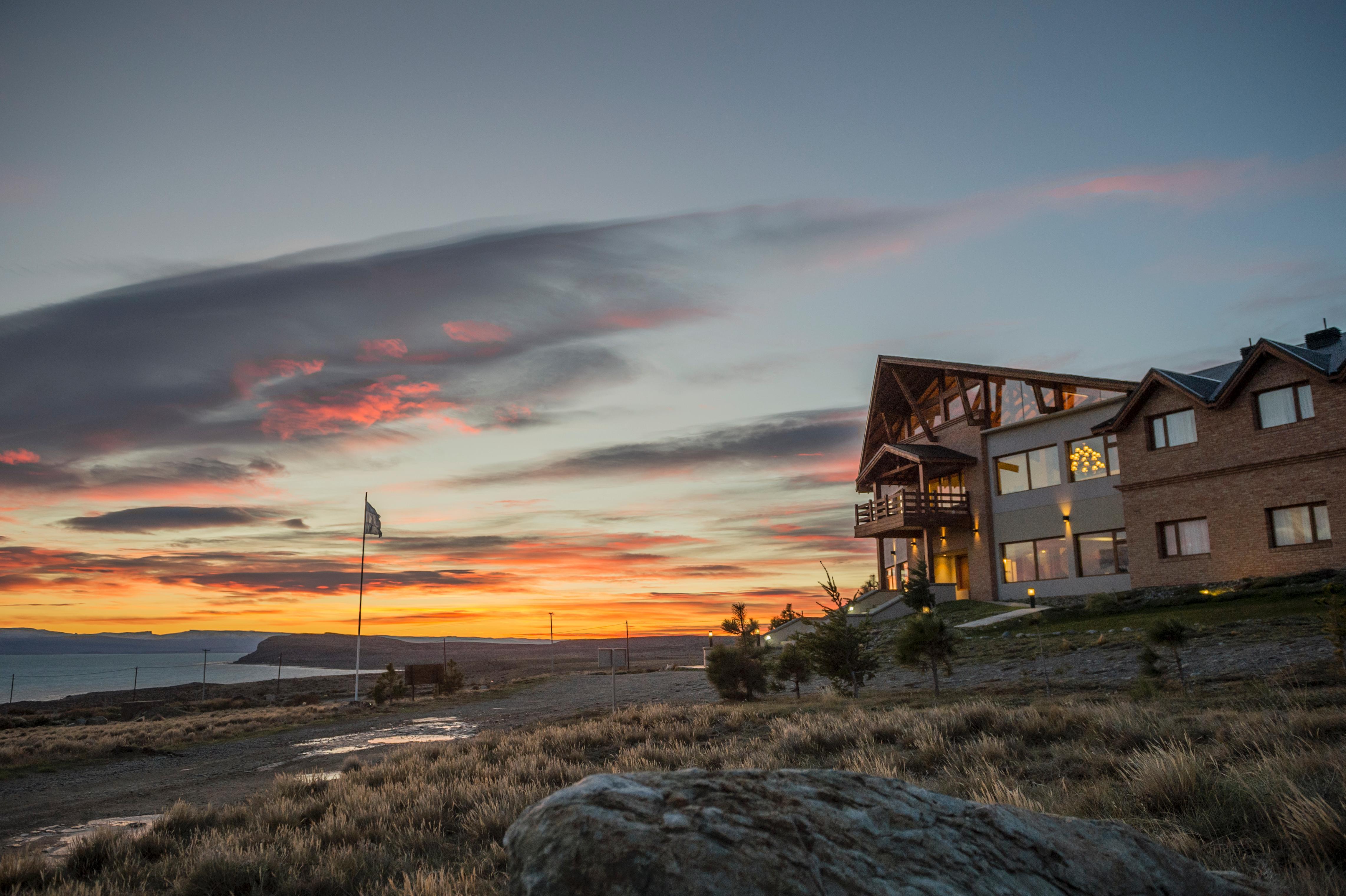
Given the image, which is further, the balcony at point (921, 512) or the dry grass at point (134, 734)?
the balcony at point (921, 512)

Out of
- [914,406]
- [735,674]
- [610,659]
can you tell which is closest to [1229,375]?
[914,406]

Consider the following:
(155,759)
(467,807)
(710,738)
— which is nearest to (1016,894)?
(467,807)

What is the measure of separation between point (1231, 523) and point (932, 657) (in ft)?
60.3

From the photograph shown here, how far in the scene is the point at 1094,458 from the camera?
3475 centimetres

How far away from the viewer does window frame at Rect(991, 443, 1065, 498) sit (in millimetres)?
36344

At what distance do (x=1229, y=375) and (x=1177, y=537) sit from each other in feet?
22.7

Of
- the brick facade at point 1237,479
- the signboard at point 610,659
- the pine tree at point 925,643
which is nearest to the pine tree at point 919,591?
the brick facade at point 1237,479

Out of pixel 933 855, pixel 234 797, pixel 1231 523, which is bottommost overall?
pixel 234 797

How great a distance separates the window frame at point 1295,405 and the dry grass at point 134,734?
36.5 metres

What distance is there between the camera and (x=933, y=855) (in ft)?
10.3

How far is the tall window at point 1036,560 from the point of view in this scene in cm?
3553

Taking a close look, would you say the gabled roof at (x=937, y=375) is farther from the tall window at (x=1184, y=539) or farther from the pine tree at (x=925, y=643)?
the pine tree at (x=925, y=643)

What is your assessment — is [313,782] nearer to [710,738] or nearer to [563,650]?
[710,738]

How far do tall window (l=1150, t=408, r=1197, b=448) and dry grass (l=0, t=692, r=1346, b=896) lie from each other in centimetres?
2258
